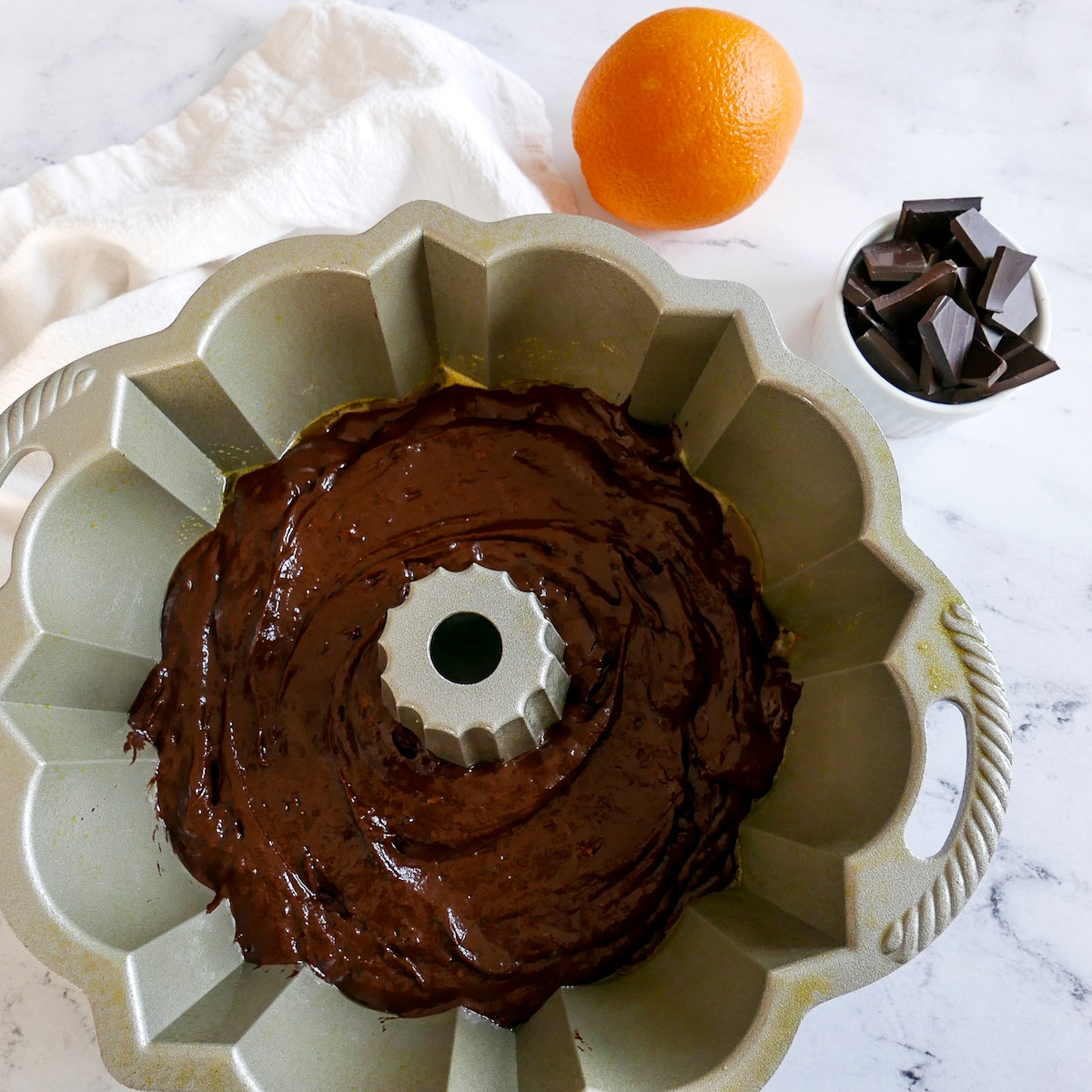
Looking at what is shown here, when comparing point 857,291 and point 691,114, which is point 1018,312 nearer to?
point 857,291

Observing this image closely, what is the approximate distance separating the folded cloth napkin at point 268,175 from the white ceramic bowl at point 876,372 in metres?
0.28

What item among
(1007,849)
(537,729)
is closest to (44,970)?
(537,729)

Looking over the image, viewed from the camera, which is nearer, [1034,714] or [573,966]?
[573,966]

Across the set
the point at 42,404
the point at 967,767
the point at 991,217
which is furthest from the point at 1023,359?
the point at 42,404

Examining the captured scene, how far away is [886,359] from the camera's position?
774 mm

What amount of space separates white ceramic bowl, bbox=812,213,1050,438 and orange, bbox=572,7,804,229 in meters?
0.11

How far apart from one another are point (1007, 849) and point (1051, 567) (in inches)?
10.4

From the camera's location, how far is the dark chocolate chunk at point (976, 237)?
0.78 meters

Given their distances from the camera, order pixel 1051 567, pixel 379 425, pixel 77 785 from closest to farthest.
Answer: pixel 77 785 → pixel 379 425 → pixel 1051 567

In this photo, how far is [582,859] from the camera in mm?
677

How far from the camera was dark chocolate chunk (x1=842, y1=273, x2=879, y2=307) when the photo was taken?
79 cm

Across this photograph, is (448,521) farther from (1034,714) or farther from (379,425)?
(1034,714)

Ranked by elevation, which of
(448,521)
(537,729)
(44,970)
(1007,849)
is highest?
(448,521)

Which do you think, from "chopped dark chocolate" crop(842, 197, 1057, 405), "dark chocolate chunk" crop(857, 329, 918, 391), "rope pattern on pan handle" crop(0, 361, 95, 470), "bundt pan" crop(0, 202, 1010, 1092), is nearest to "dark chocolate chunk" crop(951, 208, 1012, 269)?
"chopped dark chocolate" crop(842, 197, 1057, 405)
